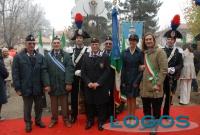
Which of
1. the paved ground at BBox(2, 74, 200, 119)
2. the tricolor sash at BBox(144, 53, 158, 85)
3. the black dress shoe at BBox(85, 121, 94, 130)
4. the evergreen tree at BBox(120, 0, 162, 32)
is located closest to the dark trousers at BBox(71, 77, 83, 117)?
the black dress shoe at BBox(85, 121, 94, 130)

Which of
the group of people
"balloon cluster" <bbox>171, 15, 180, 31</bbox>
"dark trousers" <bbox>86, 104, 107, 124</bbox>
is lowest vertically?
"dark trousers" <bbox>86, 104, 107, 124</bbox>

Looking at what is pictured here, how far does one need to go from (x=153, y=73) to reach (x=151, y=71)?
49 millimetres

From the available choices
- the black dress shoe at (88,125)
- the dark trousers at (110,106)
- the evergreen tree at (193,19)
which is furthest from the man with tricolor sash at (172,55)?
the evergreen tree at (193,19)

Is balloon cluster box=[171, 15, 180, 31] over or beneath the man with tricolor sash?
over

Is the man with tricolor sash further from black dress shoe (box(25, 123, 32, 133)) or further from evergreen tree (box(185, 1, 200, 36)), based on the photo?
evergreen tree (box(185, 1, 200, 36))

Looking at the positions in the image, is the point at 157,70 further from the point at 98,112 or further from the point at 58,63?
the point at 58,63

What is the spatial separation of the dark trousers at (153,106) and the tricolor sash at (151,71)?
0.36m

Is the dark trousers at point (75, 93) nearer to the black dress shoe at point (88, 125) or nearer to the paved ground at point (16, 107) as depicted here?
the black dress shoe at point (88, 125)

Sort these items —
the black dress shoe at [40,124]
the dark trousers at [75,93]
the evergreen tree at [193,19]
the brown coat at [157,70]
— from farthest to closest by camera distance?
the evergreen tree at [193,19] → the dark trousers at [75,93] → the black dress shoe at [40,124] → the brown coat at [157,70]

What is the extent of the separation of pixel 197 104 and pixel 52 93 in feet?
13.4

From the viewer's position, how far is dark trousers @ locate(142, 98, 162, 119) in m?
5.78

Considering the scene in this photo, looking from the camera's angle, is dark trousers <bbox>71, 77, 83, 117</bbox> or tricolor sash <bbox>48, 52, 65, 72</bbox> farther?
dark trousers <bbox>71, 77, 83, 117</bbox>

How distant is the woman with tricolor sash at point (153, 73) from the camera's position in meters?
5.57

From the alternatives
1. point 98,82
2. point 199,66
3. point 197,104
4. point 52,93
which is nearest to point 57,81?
point 52,93
